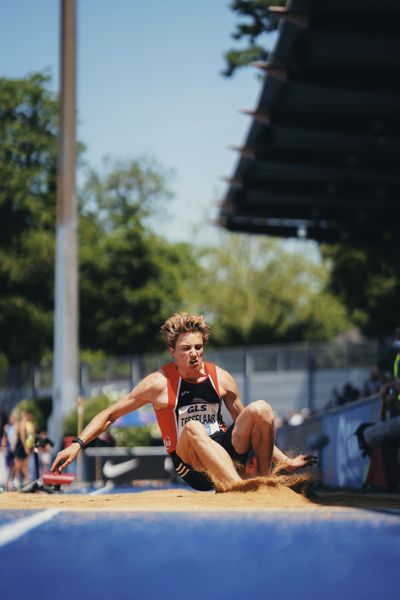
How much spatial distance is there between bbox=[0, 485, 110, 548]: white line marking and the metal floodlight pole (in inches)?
1057

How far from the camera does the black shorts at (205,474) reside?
8.74 meters

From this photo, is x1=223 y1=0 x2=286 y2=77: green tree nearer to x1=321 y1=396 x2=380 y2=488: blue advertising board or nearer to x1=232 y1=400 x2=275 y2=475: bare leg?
x1=321 y1=396 x2=380 y2=488: blue advertising board

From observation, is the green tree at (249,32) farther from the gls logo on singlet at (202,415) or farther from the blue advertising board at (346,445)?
the gls logo on singlet at (202,415)

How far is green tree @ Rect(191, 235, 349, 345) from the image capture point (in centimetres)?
7388

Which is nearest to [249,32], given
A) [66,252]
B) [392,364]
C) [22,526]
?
[66,252]

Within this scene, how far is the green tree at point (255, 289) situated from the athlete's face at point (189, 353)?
64.1 meters

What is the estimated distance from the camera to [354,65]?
1845 cm

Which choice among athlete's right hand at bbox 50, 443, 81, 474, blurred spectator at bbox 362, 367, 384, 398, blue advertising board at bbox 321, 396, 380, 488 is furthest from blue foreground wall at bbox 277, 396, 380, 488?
athlete's right hand at bbox 50, 443, 81, 474

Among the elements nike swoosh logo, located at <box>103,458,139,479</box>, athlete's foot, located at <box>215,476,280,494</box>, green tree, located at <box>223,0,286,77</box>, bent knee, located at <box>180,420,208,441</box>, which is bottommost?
nike swoosh logo, located at <box>103,458,139,479</box>

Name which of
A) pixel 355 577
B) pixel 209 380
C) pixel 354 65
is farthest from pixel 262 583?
pixel 354 65

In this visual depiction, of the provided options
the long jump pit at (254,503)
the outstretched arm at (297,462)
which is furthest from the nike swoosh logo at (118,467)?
the long jump pit at (254,503)

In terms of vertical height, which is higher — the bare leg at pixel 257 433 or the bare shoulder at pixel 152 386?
the bare shoulder at pixel 152 386

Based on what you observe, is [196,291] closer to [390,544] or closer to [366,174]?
[366,174]

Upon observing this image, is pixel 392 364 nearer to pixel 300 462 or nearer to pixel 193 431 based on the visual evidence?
pixel 300 462
